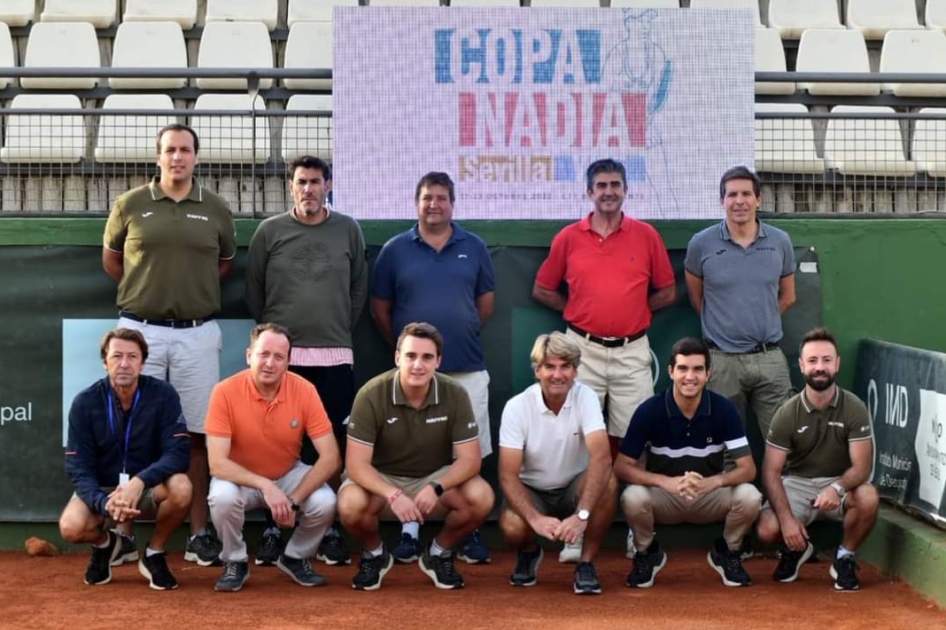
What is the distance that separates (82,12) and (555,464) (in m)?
7.29

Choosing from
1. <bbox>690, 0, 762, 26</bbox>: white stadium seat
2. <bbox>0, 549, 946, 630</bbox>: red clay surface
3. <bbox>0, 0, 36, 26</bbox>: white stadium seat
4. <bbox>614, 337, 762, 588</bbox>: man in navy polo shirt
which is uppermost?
<bbox>690, 0, 762, 26</bbox>: white stadium seat

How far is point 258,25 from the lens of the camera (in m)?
12.1

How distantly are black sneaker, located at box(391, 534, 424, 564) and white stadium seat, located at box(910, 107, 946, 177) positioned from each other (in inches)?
169

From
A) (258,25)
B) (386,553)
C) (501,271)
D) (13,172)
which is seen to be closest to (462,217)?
(501,271)

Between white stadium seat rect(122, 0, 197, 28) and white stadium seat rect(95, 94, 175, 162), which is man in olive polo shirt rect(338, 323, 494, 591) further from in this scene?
white stadium seat rect(122, 0, 197, 28)

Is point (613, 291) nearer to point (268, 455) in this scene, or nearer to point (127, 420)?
point (268, 455)

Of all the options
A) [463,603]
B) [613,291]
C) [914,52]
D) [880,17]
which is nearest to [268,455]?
[463,603]

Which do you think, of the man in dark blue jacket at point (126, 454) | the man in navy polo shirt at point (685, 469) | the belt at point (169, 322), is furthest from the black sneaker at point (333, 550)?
the man in navy polo shirt at point (685, 469)

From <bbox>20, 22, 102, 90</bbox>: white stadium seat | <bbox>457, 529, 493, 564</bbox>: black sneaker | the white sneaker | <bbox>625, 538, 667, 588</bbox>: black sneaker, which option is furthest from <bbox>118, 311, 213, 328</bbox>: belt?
<bbox>20, 22, 102, 90</bbox>: white stadium seat

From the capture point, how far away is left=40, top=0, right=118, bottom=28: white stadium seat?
Answer: 41.1ft

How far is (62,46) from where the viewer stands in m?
12.0

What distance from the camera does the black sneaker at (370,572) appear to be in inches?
281

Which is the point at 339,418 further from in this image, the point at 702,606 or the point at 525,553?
the point at 702,606

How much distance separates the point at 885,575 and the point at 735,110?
3.07 meters
